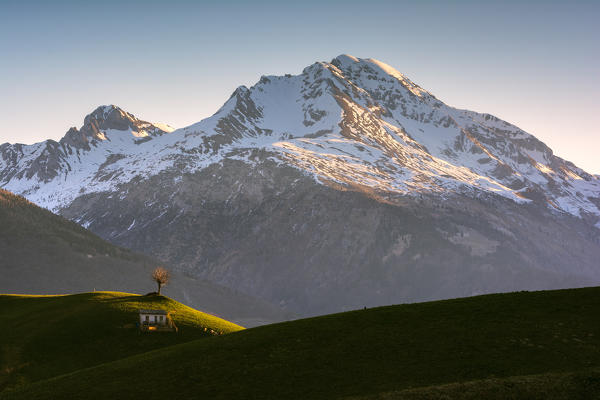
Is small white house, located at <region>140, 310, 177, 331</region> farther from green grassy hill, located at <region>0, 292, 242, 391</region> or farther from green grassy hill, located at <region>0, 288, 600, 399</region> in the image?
green grassy hill, located at <region>0, 288, 600, 399</region>

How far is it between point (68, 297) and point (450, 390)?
93.7 metres

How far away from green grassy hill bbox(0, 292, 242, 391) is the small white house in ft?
5.58

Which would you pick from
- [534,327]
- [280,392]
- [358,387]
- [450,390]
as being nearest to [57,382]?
[280,392]

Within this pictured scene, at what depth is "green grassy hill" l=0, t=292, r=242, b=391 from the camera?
82.7m

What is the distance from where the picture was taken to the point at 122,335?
94562mm

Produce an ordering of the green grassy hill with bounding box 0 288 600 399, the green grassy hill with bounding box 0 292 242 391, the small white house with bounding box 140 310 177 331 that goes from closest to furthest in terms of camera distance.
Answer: the green grassy hill with bounding box 0 288 600 399, the green grassy hill with bounding box 0 292 242 391, the small white house with bounding box 140 310 177 331

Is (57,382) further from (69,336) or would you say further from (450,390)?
(450,390)

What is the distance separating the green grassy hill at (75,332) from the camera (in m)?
82.7

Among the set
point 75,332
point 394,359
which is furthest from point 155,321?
point 394,359

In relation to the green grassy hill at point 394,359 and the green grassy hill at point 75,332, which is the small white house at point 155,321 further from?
the green grassy hill at point 394,359

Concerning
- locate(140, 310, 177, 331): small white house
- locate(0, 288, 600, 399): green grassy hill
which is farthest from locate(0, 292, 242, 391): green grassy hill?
locate(0, 288, 600, 399): green grassy hill

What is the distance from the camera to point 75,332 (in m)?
95.5

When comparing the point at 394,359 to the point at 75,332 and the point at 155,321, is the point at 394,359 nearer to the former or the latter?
the point at 155,321

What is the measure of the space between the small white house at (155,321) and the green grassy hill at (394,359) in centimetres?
2406
